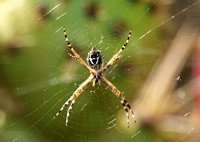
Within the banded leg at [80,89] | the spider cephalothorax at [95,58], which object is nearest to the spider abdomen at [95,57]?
the spider cephalothorax at [95,58]

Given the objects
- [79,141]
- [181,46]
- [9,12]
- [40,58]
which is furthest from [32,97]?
[181,46]

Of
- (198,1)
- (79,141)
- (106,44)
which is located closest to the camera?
(106,44)

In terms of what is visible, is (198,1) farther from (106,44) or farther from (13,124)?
(13,124)

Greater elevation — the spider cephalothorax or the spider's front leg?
the spider's front leg

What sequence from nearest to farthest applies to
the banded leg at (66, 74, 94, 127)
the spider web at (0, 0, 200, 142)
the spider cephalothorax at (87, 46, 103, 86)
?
the spider cephalothorax at (87, 46, 103, 86) < the spider web at (0, 0, 200, 142) < the banded leg at (66, 74, 94, 127)

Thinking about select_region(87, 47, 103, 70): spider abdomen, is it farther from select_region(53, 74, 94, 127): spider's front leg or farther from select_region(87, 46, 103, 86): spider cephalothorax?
select_region(53, 74, 94, 127): spider's front leg

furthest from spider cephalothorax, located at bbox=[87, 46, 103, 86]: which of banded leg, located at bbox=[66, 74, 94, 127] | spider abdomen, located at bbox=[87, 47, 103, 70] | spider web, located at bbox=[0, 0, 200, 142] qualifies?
banded leg, located at bbox=[66, 74, 94, 127]

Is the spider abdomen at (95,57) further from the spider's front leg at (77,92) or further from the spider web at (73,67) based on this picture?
the spider's front leg at (77,92)

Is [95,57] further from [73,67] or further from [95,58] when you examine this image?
[73,67]

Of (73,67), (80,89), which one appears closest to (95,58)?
(73,67)
